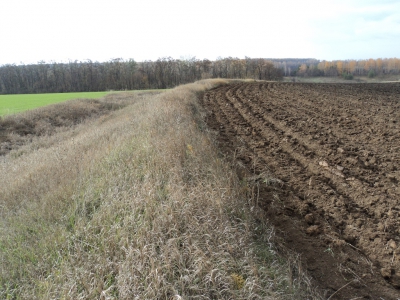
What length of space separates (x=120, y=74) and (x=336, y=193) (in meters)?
77.0

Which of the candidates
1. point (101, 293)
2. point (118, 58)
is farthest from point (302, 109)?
point (118, 58)

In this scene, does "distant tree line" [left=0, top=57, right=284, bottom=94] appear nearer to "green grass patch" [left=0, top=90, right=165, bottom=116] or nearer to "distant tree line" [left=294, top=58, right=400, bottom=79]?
"distant tree line" [left=294, top=58, right=400, bottom=79]

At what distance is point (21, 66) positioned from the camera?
7969cm

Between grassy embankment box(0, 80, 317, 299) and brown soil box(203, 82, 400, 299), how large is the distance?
509 mm

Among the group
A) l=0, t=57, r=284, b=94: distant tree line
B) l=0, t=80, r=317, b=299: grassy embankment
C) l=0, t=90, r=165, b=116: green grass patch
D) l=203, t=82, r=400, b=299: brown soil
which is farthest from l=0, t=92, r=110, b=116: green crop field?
l=0, t=57, r=284, b=94: distant tree line

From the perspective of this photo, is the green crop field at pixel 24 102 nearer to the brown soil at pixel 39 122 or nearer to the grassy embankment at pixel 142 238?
the brown soil at pixel 39 122

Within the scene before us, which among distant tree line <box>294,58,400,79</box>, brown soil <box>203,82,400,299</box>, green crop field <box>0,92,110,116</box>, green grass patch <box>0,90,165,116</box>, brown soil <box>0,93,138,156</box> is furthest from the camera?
distant tree line <box>294,58,400,79</box>

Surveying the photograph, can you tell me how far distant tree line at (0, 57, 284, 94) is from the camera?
74250 mm

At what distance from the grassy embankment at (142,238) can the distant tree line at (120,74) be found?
231 feet

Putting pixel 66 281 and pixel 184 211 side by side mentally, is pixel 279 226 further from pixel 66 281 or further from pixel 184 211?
pixel 66 281

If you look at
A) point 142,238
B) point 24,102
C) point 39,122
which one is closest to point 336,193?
point 142,238

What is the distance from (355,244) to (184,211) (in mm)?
2386

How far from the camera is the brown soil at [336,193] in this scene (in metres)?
3.37

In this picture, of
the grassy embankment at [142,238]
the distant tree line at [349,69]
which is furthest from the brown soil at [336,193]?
the distant tree line at [349,69]
